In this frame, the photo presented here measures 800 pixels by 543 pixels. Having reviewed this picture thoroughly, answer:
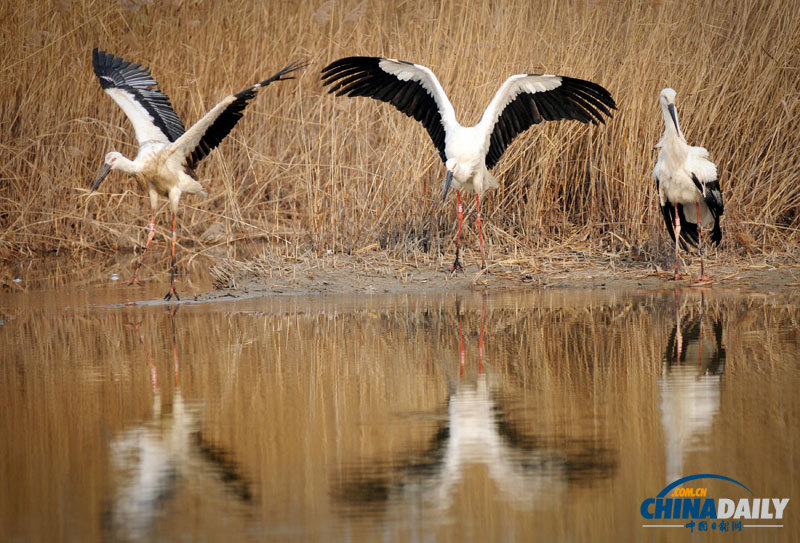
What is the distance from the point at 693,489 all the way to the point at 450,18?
23.6 feet

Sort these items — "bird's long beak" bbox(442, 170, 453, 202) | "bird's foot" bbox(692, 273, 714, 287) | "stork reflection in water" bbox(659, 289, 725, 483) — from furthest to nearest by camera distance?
"bird's long beak" bbox(442, 170, 453, 202), "bird's foot" bbox(692, 273, 714, 287), "stork reflection in water" bbox(659, 289, 725, 483)

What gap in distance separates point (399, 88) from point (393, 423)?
523 centimetres

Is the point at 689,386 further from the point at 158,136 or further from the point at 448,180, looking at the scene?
the point at 158,136

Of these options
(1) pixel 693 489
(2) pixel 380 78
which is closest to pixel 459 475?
(1) pixel 693 489

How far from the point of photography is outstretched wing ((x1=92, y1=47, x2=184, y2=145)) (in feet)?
29.7

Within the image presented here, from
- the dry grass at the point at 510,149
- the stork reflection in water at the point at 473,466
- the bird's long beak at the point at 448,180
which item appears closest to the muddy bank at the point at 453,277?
the dry grass at the point at 510,149

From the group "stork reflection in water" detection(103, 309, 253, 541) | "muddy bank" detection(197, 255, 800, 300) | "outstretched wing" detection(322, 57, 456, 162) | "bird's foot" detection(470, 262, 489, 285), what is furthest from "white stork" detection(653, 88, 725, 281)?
"stork reflection in water" detection(103, 309, 253, 541)

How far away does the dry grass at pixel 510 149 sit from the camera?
870 cm

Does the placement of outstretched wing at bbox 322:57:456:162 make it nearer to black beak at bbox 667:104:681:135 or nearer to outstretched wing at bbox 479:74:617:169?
outstretched wing at bbox 479:74:617:169

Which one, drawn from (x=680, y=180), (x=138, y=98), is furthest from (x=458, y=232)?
(x=138, y=98)

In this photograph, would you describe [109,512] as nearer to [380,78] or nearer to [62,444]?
[62,444]

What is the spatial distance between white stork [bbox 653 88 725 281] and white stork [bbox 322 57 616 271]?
46 centimetres

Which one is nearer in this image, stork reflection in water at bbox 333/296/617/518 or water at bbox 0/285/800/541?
water at bbox 0/285/800/541

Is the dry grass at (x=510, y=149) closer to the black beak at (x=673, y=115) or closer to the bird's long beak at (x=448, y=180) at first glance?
the bird's long beak at (x=448, y=180)
